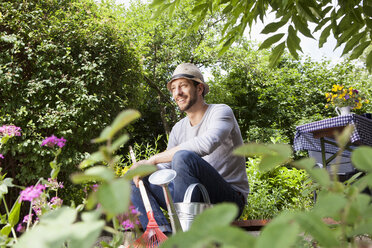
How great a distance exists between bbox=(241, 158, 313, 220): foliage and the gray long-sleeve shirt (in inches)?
78.4

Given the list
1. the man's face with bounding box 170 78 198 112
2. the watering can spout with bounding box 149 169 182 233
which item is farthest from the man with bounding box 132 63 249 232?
the watering can spout with bounding box 149 169 182 233

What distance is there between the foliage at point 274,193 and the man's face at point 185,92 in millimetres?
2092

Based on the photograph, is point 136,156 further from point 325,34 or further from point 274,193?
point 325,34

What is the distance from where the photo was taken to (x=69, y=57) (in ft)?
14.6

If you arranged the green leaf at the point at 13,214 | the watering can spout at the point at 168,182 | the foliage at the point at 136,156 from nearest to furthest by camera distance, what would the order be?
1. the green leaf at the point at 13,214
2. the watering can spout at the point at 168,182
3. the foliage at the point at 136,156

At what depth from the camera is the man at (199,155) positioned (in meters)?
1.62

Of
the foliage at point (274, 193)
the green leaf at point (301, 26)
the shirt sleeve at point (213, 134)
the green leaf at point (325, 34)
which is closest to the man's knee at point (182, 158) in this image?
the shirt sleeve at point (213, 134)

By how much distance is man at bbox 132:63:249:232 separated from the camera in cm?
162

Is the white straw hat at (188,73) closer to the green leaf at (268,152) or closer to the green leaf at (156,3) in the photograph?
the green leaf at (156,3)

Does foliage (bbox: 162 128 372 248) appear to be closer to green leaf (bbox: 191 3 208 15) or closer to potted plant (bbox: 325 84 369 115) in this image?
green leaf (bbox: 191 3 208 15)

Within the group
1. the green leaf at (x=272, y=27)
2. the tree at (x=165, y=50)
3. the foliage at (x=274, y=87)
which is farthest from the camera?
the tree at (x=165, y=50)

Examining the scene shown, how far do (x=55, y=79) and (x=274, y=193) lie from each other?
296 centimetres

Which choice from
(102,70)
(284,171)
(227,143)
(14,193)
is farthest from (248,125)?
(227,143)

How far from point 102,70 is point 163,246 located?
4.67 m
